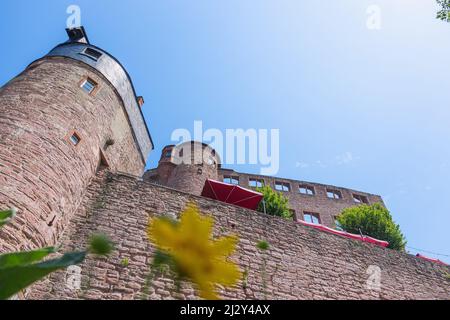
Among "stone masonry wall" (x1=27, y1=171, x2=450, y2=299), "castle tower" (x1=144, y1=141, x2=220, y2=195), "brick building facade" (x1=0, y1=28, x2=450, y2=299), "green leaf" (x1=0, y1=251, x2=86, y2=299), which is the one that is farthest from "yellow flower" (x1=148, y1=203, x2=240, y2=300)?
"castle tower" (x1=144, y1=141, x2=220, y2=195)

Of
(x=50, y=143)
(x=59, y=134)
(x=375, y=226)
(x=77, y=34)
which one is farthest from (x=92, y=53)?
(x=375, y=226)

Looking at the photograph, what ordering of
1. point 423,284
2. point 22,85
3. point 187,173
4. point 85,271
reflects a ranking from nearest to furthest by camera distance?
point 85,271
point 22,85
point 423,284
point 187,173

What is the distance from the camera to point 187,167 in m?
20.5

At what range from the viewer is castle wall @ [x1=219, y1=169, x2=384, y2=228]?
28.1 m

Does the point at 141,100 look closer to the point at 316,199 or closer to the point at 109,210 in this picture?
the point at 109,210

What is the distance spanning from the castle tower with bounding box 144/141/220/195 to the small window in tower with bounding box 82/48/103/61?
379 inches

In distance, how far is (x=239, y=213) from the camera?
8.64 meters

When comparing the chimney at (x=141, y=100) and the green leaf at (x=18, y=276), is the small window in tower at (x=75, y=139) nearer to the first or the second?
the chimney at (x=141, y=100)

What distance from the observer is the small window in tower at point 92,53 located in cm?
1024

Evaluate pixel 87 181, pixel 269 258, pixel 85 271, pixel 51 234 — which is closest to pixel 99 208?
pixel 87 181

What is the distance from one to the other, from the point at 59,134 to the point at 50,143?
408 millimetres

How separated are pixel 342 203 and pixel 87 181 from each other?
26557mm

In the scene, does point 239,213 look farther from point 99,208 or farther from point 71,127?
point 71,127

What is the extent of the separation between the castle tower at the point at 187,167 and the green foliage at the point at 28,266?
17429mm
